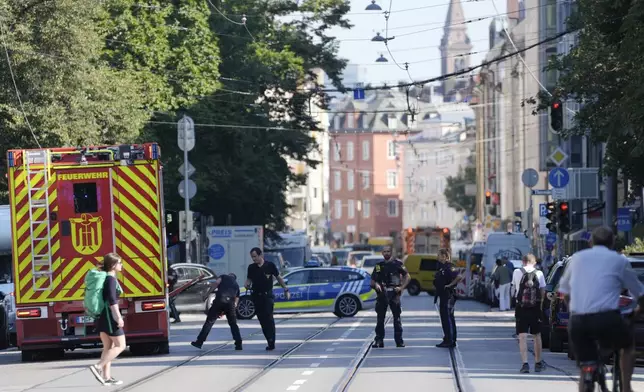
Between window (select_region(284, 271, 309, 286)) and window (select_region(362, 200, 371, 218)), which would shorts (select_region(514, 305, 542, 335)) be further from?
window (select_region(362, 200, 371, 218))

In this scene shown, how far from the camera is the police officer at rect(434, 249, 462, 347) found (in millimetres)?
25531

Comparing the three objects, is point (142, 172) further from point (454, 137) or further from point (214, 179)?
point (454, 137)

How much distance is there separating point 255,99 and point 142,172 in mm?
33764

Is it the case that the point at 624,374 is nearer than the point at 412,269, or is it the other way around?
the point at 624,374

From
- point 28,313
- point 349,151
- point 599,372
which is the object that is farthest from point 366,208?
point 599,372

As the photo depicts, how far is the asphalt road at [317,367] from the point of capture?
18469mm

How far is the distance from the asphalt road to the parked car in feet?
35.5

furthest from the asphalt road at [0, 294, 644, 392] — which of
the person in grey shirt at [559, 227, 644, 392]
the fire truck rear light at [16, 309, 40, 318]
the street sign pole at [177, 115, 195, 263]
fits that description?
the street sign pole at [177, 115, 195, 263]

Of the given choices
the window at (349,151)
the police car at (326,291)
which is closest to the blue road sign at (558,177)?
the police car at (326,291)

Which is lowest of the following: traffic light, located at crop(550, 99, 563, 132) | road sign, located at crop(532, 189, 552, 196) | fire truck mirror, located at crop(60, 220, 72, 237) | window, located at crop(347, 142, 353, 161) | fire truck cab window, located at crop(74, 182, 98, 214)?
fire truck mirror, located at crop(60, 220, 72, 237)

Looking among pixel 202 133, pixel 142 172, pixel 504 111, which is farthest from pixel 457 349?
pixel 504 111

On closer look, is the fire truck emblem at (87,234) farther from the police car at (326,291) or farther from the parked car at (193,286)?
the parked car at (193,286)

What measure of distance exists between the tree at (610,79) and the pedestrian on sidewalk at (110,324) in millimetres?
9625

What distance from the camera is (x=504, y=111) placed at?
365ft
